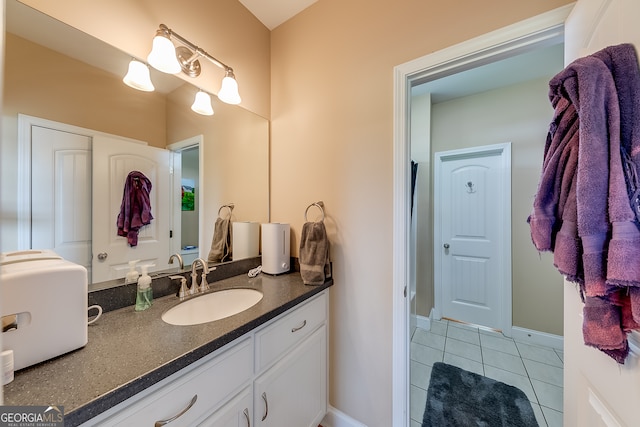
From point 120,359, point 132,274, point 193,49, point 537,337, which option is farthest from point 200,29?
point 537,337

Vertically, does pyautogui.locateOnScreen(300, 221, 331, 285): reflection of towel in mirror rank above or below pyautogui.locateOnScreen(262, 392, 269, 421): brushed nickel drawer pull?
above

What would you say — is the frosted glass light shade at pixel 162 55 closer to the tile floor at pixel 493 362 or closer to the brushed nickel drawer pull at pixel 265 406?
the brushed nickel drawer pull at pixel 265 406

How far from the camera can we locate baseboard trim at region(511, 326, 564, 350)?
2.23m

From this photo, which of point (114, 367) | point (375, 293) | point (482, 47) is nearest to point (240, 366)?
point (114, 367)

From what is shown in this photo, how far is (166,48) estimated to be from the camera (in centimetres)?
107

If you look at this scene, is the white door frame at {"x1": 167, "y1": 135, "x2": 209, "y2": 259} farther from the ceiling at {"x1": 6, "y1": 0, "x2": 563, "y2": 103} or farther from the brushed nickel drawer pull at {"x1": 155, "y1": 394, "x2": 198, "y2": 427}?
the brushed nickel drawer pull at {"x1": 155, "y1": 394, "x2": 198, "y2": 427}

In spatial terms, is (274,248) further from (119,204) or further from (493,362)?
(493,362)

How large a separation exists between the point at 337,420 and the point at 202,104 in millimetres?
2017

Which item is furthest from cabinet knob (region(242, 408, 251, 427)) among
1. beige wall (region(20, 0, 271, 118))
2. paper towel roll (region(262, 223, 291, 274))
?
beige wall (region(20, 0, 271, 118))

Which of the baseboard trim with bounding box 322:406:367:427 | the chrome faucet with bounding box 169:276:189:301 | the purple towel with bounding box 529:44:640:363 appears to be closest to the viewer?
the purple towel with bounding box 529:44:640:363

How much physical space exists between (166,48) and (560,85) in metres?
1.48

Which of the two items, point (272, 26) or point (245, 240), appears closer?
point (245, 240)

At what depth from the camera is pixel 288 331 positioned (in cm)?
110

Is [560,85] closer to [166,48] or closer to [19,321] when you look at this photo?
[166,48]
